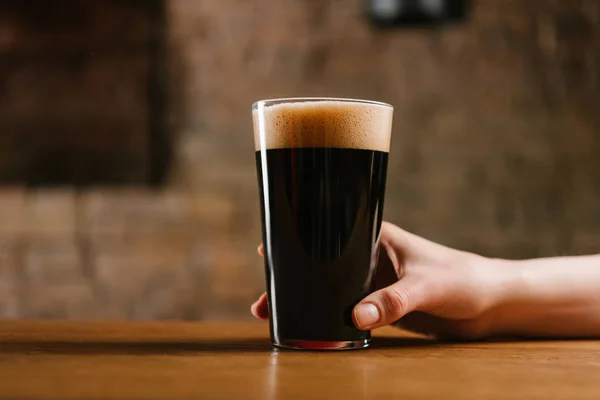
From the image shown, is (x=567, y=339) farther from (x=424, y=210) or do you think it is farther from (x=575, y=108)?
(x=575, y=108)

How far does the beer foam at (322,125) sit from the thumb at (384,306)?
15 cm

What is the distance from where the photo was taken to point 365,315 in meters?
0.73

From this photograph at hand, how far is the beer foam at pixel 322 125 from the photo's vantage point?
28.7 inches

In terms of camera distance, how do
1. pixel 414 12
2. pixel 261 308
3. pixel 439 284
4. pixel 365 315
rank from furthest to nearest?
pixel 414 12, pixel 261 308, pixel 439 284, pixel 365 315

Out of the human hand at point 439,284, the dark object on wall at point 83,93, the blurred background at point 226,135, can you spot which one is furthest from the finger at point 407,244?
the dark object on wall at point 83,93

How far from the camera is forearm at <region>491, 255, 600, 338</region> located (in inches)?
35.6

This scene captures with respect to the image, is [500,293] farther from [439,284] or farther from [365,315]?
[365,315]

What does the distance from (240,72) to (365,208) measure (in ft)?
5.81

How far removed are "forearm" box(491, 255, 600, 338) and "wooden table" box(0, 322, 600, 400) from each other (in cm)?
5

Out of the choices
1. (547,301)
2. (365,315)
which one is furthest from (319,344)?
(547,301)

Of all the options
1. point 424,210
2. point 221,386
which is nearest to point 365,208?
point 221,386

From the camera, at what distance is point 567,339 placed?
0.91 m

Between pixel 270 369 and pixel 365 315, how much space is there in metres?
0.15

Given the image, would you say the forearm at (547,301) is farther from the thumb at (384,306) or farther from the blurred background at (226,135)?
the blurred background at (226,135)
